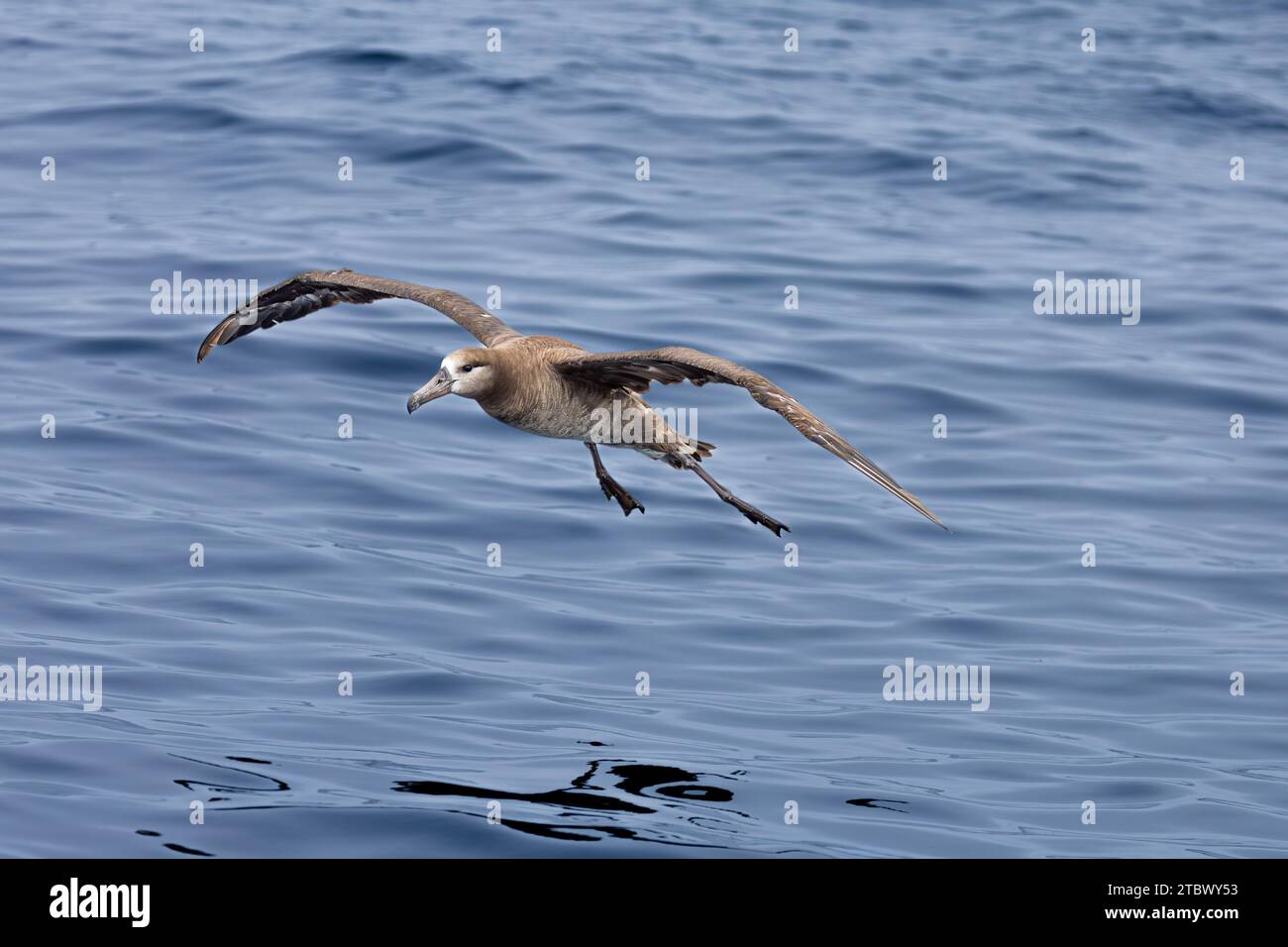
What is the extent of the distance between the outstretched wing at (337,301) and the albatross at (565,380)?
11 mm

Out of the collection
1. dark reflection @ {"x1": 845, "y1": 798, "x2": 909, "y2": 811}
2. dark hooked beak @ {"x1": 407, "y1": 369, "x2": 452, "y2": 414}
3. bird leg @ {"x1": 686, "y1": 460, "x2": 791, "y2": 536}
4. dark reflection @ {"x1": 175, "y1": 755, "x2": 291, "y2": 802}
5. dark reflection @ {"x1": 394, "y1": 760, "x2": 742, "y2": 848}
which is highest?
dark hooked beak @ {"x1": 407, "y1": 369, "x2": 452, "y2": 414}

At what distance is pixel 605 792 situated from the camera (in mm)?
10883

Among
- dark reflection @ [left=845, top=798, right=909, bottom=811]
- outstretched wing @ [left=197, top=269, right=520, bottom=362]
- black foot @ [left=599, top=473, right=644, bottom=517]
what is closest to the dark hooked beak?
outstretched wing @ [left=197, top=269, right=520, bottom=362]

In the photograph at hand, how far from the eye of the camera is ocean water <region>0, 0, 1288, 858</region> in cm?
1127

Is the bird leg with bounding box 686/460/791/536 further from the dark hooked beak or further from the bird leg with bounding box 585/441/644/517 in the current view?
the dark hooked beak

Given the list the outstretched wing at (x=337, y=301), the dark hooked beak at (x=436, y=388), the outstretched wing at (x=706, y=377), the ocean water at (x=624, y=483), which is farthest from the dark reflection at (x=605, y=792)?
the outstretched wing at (x=337, y=301)

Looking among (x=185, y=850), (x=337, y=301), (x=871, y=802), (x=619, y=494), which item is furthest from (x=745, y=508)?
(x=185, y=850)

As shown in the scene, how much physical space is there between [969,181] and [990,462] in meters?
9.92

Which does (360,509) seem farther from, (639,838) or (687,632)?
(639,838)

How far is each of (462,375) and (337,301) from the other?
292 centimetres

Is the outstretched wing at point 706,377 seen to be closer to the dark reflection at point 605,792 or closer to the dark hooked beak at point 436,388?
the dark hooked beak at point 436,388

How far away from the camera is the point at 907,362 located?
1906 centimetres

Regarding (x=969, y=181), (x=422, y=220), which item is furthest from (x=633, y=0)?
(x=422, y=220)

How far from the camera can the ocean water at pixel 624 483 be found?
37.0 ft
